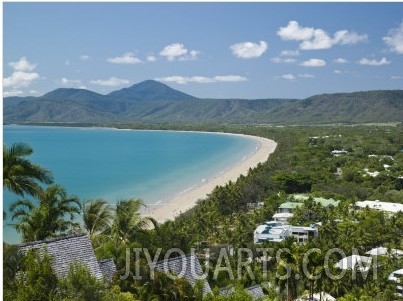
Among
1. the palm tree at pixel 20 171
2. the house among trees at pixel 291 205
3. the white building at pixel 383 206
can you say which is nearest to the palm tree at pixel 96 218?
the palm tree at pixel 20 171

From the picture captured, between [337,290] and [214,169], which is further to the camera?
[214,169]

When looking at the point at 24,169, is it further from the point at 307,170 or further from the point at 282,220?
the point at 307,170

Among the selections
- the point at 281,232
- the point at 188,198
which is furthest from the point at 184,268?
the point at 188,198

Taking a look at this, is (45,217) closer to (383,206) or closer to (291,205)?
(291,205)

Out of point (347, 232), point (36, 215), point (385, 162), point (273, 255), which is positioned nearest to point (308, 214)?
point (347, 232)

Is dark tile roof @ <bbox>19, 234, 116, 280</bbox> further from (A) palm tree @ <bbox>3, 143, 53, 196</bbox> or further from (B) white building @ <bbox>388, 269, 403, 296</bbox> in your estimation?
(B) white building @ <bbox>388, 269, 403, 296</bbox>

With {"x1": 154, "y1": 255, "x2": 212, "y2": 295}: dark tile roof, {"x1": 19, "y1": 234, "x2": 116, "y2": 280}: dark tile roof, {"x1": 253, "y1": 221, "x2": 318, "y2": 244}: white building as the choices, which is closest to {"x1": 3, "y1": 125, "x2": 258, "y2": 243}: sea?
{"x1": 253, "y1": 221, "x2": 318, "y2": 244}: white building
